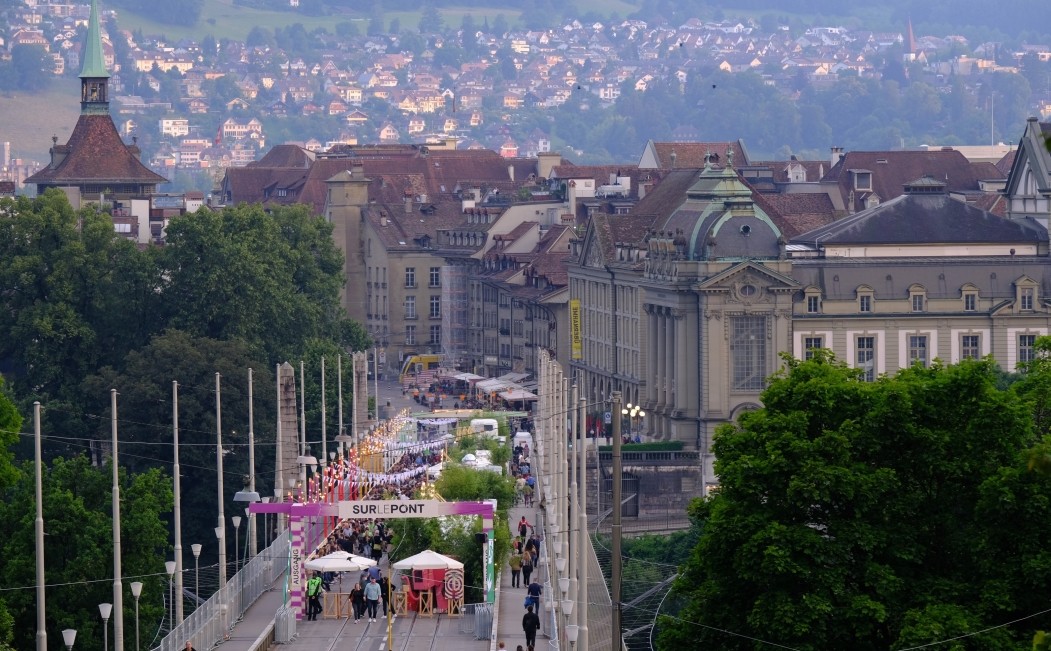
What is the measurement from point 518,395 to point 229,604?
90.5 m

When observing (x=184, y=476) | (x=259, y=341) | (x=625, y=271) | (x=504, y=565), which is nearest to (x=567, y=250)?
(x=625, y=271)

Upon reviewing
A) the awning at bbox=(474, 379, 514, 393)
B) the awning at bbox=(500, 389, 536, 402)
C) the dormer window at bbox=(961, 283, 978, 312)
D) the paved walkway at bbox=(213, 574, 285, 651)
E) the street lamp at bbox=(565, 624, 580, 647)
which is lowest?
the paved walkway at bbox=(213, 574, 285, 651)

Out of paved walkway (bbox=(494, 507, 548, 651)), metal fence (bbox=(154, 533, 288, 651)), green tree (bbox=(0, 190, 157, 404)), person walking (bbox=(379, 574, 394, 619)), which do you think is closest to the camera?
metal fence (bbox=(154, 533, 288, 651))

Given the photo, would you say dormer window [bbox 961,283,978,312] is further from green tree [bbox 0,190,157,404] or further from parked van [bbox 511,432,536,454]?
green tree [bbox 0,190,157,404]

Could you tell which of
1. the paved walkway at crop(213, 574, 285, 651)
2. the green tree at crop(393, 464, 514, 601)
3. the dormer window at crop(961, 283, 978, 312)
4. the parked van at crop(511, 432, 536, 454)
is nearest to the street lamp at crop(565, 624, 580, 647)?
the paved walkway at crop(213, 574, 285, 651)

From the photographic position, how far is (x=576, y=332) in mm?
166625

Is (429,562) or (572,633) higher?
(429,562)

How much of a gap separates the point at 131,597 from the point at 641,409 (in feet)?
214

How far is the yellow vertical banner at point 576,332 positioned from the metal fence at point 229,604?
7833cm

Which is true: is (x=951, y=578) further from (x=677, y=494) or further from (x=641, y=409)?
(x=641, y=409)

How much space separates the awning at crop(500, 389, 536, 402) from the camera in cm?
Answer: 16112

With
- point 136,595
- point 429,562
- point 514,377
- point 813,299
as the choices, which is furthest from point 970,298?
point 136,595

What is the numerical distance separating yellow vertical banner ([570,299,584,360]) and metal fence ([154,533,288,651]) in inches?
3084

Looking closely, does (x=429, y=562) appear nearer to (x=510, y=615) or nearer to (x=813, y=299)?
(x=510, y=615)
